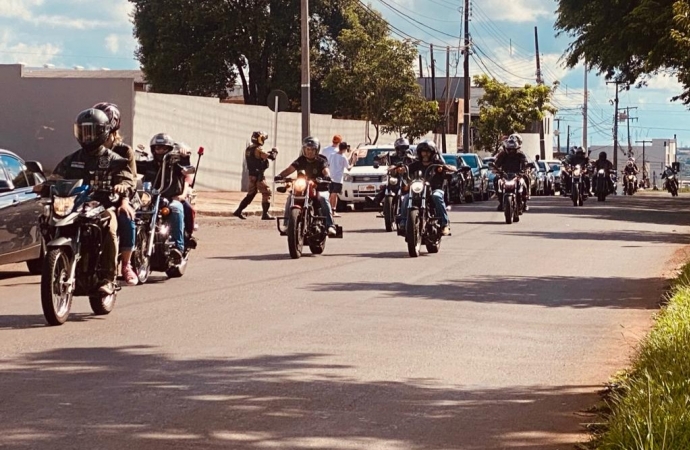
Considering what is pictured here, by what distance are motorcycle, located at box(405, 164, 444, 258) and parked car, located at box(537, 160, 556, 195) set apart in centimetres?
3485

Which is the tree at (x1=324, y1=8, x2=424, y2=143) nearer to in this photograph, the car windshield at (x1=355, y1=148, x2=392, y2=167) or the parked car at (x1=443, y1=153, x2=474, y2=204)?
the parked car at (x1=443, y1=153, x2=474, y2=204)

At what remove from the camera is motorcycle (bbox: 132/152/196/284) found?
45.7 feet

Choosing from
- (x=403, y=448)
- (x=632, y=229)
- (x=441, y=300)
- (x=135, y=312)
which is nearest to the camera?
(x=403, y=448)

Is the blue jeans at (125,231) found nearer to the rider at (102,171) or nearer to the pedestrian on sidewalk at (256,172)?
the rider at (102,171)

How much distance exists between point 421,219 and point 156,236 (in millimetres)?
5231

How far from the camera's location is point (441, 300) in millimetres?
13398

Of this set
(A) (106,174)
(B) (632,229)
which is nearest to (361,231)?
(B) (632,229)

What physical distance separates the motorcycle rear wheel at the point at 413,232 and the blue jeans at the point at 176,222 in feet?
14.0

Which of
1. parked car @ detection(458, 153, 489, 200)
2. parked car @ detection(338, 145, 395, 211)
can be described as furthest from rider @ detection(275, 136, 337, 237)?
parked car @ detection(458, 153, 489, 200)

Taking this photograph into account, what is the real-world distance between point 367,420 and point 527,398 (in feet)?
4.14

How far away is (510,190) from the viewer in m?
27.5

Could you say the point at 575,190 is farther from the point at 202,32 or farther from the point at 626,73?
the point at 202,32

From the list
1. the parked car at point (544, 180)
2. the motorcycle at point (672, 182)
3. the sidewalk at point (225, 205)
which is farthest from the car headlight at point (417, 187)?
the motorcycle at point (672, 182)

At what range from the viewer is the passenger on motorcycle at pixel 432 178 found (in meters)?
19.0
